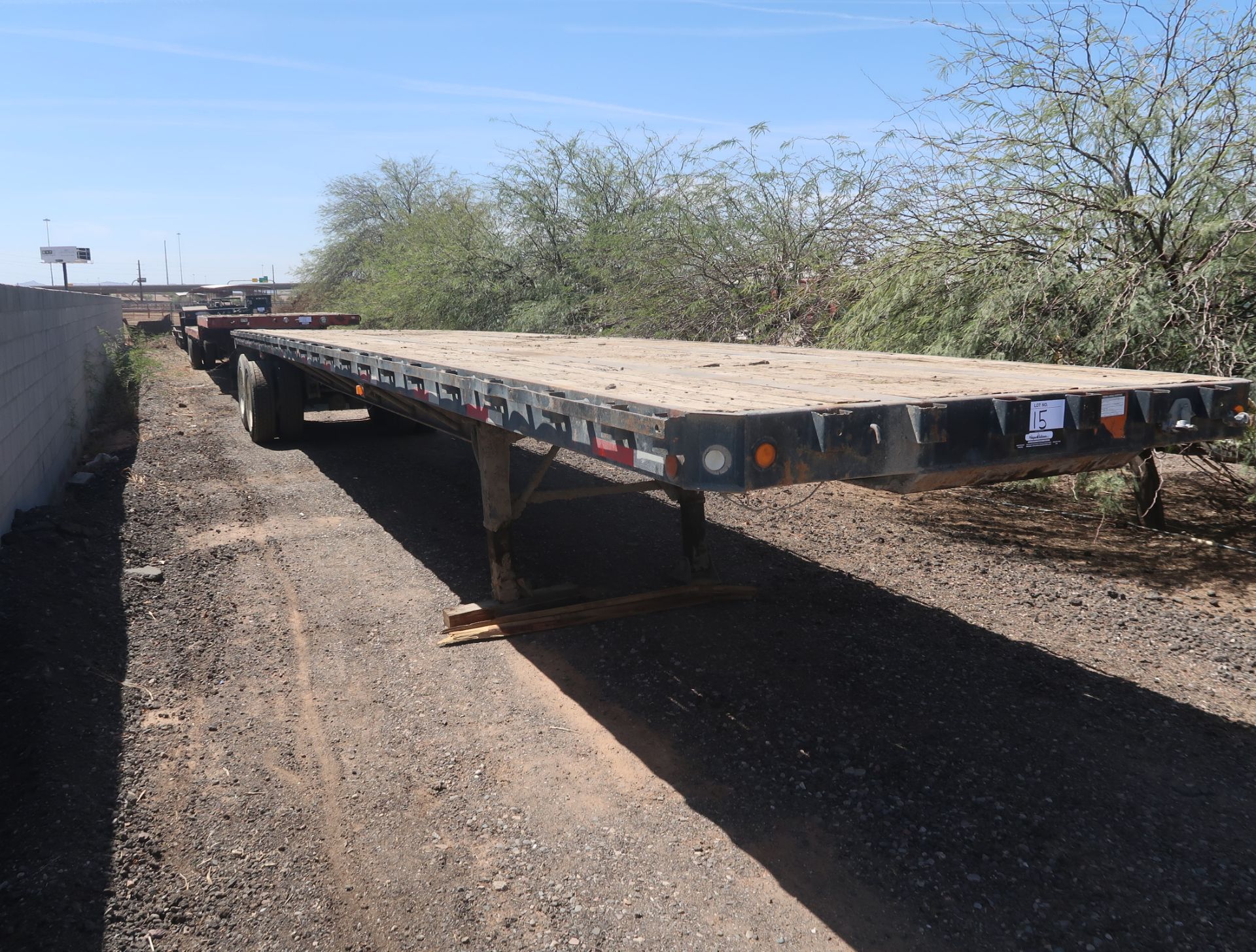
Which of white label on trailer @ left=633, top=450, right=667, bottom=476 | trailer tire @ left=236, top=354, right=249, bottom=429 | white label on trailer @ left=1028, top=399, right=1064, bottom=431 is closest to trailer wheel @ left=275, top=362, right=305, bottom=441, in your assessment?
trailer tire @ left=236, top=354, right=249, bottom=429

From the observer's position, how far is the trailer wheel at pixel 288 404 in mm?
11266

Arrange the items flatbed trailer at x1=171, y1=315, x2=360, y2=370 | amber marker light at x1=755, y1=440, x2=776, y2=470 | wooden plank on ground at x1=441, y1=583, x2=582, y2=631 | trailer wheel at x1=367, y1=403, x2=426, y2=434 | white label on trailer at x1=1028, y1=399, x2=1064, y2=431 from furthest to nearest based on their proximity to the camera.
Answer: flatbed trailer at x1=171, y1=315, x2=360, y2=370 → trailer wheel at x1=367, y1=403, x2=426, y2=434 → wooden plank on ground at x1=441, y1=583, x2=582, y2=631 → white label on trailer at x1=1028, y1=399, x2=1064, y2=431 → amber marker light at x1=755, y1=440, x2=776, y2=470

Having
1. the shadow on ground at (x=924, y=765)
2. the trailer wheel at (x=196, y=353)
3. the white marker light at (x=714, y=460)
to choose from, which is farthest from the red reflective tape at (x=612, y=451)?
the trailer wheel at (x=196, y=353)

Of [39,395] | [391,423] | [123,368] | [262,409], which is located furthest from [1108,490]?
[123,368]

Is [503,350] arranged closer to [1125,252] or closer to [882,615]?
[882,615]

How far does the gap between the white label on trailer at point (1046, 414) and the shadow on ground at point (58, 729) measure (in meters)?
3.35

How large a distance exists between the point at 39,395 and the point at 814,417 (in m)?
7.72

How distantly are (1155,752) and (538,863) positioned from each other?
2599 mm

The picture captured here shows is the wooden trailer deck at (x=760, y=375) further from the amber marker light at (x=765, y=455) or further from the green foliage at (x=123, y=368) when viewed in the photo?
the green foliage at (x=123, y=368)

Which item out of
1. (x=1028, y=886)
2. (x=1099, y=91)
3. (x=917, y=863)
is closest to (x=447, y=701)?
(x=917, y=863)

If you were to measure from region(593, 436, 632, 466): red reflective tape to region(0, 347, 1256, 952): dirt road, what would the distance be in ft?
4.60

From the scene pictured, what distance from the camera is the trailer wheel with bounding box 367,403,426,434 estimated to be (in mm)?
12094

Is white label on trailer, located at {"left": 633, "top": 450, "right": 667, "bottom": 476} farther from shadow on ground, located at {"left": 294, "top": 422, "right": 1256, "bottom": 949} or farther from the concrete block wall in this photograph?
the concrete block wall

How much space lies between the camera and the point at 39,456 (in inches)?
297
